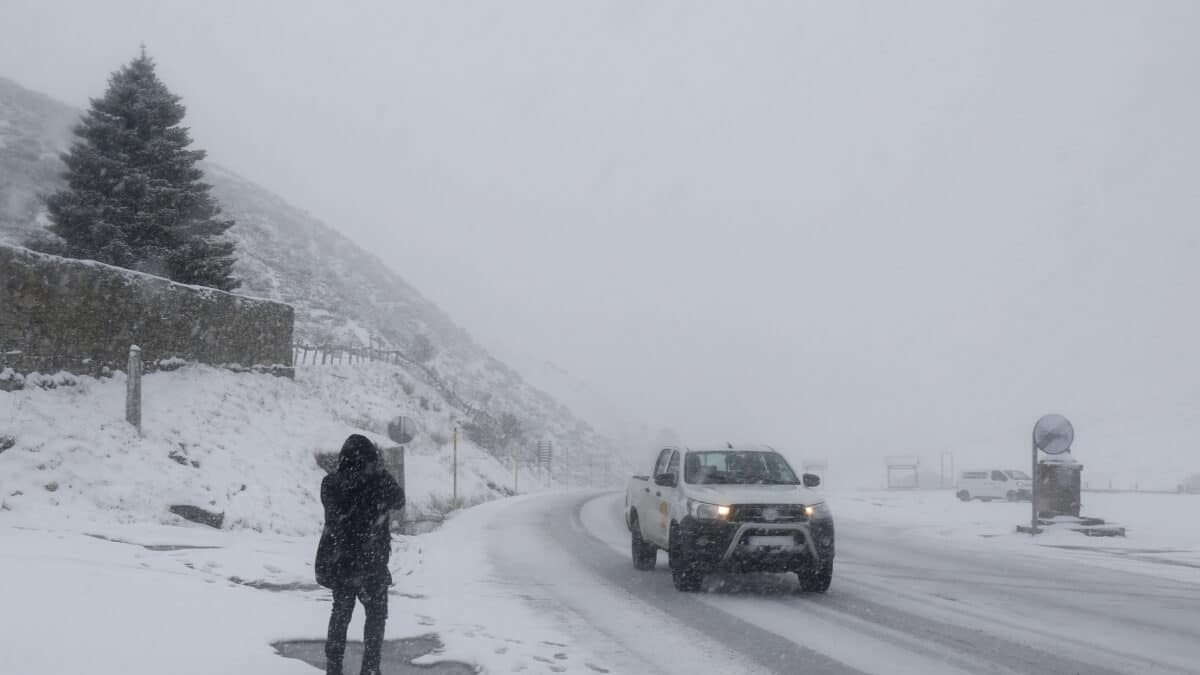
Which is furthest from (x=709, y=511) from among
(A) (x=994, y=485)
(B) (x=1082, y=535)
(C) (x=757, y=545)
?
(A) (x=994, y=485)

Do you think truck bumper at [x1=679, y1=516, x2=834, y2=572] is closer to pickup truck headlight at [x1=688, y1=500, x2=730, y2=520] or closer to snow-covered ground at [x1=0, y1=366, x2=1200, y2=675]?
pickup truck headlight at [x1=688, y1=500, x2=730, y2=520]

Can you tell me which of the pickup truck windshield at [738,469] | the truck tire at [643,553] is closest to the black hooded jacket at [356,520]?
the pickup truck windshield at [738,469]

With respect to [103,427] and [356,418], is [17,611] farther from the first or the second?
[356,418]

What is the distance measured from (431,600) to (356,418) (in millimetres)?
17994

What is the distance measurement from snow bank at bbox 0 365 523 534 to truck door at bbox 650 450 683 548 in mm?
6496

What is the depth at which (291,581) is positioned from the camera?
10.2 metres

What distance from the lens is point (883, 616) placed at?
9.32m

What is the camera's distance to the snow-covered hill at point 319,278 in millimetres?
49594

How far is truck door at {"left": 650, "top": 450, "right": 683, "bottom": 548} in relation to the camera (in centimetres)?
1169

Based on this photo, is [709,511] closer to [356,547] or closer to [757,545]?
[757,545]

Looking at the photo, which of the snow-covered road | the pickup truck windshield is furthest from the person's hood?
the pickup truck windshield

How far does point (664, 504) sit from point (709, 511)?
1437 millimetres

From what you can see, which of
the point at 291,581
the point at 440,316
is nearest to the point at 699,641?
the point at 291,581

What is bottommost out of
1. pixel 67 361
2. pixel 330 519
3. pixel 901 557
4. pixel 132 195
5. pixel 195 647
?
pixel 901 557
